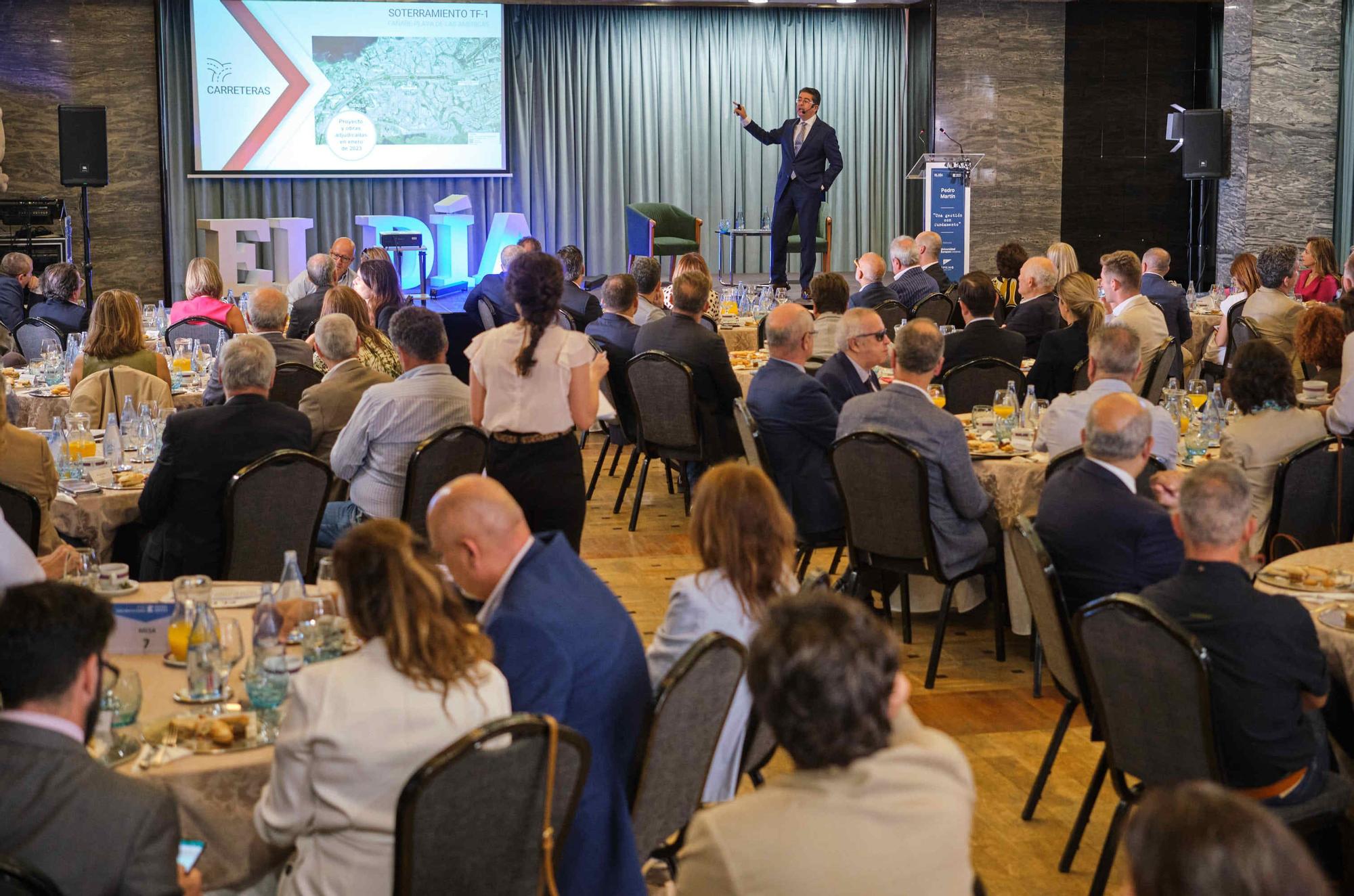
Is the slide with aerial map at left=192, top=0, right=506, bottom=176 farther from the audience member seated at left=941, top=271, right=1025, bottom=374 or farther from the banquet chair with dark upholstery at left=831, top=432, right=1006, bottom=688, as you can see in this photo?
the banquet chair with dark upholstery at left=831, top=432, right=1006, bottom=688

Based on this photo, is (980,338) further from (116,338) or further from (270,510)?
(116,338)

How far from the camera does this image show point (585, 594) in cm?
280

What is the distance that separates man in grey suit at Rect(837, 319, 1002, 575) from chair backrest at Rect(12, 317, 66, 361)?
579cm

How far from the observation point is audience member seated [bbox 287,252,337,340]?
8.91 metres

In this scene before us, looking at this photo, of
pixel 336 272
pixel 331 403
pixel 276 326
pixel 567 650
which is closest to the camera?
pixel 567 650

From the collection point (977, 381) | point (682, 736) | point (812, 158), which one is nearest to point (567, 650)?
point (682, 736)

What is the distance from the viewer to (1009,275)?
33.9 ft

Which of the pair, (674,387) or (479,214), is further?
(479,214)

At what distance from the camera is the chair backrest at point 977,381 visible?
6.90m

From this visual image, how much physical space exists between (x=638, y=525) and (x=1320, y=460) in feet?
11.9

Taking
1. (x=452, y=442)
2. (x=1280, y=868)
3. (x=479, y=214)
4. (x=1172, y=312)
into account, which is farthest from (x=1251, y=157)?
(x=1280, y=868)

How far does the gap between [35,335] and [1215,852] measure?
8919 millimetres

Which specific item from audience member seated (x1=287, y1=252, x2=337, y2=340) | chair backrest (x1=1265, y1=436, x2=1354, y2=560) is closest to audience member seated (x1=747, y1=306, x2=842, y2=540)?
chair backrest (x1=1265, y1=436, x2=1354, y2=560)

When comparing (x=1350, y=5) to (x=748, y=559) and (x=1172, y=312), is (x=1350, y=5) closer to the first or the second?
(x=1172, y=312)
